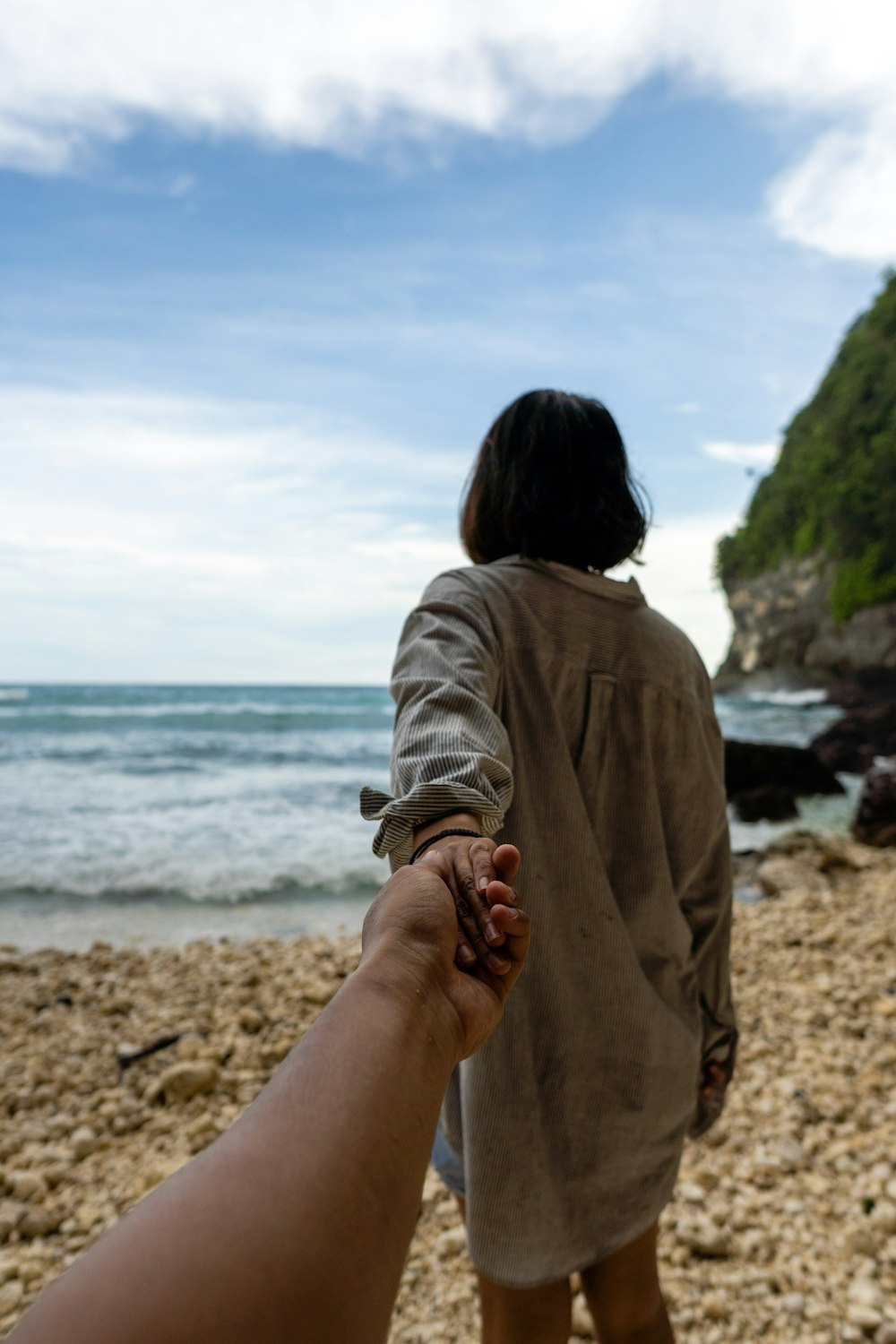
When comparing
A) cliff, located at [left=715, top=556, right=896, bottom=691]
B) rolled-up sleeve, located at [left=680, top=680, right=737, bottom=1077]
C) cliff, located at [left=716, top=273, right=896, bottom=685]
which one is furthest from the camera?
cliff, located at [left=716, top=273, right=896, bottom=685]

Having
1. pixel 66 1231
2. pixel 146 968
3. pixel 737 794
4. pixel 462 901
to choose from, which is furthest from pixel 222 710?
pixel 462 901

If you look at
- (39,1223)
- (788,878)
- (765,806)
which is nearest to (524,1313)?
(39,1223)

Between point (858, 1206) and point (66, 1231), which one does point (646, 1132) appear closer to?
point (858, 1206)

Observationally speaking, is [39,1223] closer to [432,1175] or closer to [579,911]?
[432,1175]

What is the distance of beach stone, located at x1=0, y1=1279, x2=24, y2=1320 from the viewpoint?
8.03 ft

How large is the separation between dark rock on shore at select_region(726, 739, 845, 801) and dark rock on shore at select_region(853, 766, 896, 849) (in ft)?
7.24

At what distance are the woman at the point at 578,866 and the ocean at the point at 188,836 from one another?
4028 millimetres

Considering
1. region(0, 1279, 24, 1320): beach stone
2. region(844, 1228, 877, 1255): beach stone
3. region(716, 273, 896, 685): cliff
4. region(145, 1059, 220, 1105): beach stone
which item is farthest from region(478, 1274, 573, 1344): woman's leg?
region(716, 273, 896, 685): cliff

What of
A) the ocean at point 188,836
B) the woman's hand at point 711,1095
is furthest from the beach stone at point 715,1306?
the ocean at point 188,836

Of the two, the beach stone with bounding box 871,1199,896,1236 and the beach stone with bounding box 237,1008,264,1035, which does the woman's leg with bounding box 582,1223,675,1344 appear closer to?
the beach stone with bounding box 871,1199,896,1236

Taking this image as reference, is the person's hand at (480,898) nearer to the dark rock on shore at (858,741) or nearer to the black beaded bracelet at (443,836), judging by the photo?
the black beaded bracelet at (443,836)

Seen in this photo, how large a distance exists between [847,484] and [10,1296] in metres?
35.0

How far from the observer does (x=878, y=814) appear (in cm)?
910

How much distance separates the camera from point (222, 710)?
111 ft
